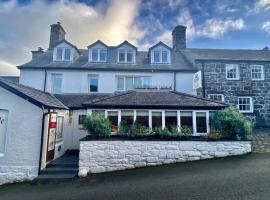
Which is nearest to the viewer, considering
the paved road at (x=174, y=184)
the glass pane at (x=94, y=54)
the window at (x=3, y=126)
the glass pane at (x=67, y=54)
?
the paved road at (x=174, y=184)

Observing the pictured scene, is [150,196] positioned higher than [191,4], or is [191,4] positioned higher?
[191,4]

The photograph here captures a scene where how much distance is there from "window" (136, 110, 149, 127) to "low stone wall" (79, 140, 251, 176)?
6.39 feet

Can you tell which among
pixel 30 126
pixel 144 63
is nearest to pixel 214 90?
pixel 144 63

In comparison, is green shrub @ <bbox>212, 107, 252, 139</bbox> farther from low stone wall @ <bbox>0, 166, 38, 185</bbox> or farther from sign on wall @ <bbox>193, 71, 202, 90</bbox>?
low stone wall @ <bbox>0, 166, 38, 185</bbox>

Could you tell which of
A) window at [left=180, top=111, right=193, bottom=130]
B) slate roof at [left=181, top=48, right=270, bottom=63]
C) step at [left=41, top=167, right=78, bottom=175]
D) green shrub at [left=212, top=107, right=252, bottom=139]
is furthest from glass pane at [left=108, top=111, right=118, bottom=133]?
slate roof at [left=181, top=48, right=270, bottom=63]

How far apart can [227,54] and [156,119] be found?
Answer: 15.1 meters

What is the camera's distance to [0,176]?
9586 mm

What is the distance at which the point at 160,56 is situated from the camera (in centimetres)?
1939

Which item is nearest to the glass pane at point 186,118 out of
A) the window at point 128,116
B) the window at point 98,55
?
the window at point 128,116

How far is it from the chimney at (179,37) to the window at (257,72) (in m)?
8.05

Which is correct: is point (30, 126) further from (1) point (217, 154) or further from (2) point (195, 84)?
(2) point (195, 84)

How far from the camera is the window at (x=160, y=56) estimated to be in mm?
19312

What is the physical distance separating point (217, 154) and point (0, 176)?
11956mm

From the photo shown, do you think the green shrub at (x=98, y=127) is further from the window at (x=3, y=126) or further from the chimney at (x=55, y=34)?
the chimney at (x=55, y=34)
